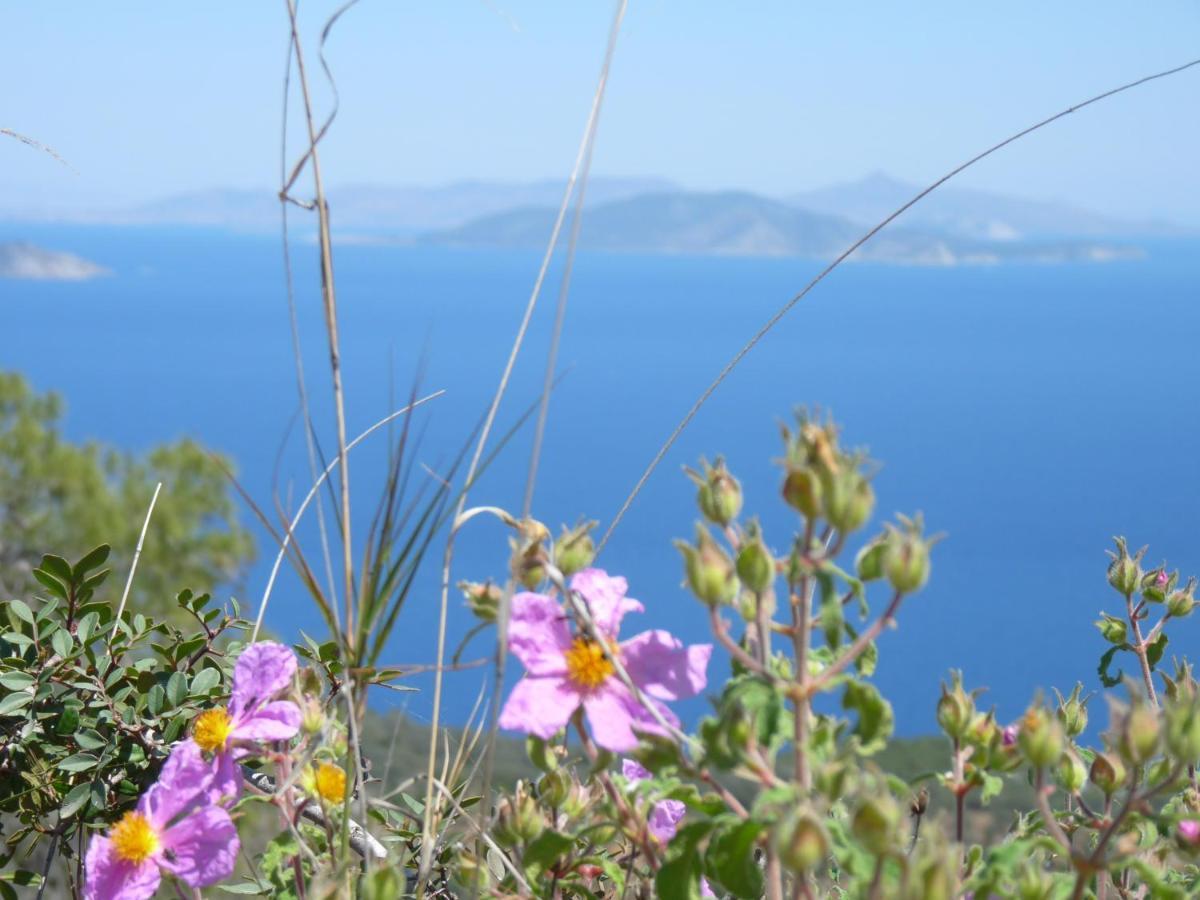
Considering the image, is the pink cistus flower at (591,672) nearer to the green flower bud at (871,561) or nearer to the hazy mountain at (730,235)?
the green flower bud at (871,561)

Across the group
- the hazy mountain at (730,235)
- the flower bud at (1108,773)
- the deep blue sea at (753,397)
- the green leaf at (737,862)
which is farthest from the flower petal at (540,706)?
the hazy mountain at (730,235)

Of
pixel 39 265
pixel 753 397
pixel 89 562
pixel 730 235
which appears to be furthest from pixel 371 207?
pixel 89 562

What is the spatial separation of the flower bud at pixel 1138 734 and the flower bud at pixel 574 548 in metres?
0.31

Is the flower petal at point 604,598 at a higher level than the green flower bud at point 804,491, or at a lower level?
lower

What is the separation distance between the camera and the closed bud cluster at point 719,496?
62cm

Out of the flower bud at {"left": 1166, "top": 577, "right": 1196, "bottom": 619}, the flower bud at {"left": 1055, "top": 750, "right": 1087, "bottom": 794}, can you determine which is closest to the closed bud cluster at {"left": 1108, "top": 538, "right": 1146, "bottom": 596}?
the flower bud at {"left": 1166, "top": 577, "right": 1196, "bottom": 619}

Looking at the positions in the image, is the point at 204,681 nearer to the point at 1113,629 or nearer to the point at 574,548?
the point at 574,548

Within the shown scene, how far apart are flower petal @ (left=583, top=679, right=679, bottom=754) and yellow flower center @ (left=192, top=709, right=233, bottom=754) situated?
29cm

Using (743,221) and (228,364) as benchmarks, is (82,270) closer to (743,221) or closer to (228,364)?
(228,364)

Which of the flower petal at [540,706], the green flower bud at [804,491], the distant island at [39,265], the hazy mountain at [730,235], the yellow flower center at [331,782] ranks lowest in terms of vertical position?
the distant island at [39,265]

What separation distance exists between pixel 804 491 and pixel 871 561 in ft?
0.32

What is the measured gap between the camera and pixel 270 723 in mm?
806

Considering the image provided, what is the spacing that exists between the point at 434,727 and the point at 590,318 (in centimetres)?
9450

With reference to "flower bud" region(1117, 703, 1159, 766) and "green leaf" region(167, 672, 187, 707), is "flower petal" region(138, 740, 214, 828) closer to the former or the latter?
"green leaf" region(167, 672, 187, 707)
